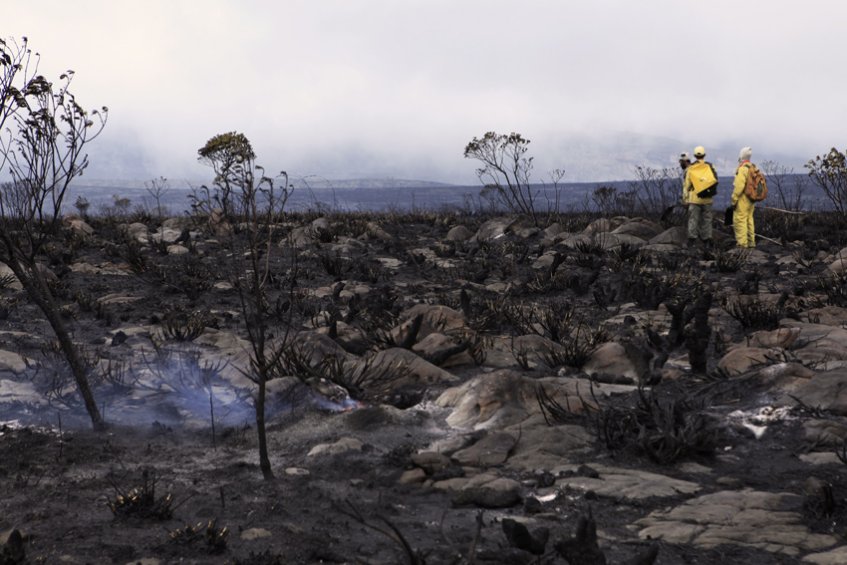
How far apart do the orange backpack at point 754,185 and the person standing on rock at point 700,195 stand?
468mm

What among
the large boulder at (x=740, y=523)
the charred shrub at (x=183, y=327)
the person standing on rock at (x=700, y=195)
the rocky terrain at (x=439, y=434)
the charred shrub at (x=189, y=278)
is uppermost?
the person standing on rock at (x=700, y=195)

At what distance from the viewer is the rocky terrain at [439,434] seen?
11.1ft

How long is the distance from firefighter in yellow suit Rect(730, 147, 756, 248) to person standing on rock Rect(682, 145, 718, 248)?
342mm

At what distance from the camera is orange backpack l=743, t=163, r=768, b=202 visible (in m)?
13.0

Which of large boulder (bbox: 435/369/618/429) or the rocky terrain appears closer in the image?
the rocky terrain

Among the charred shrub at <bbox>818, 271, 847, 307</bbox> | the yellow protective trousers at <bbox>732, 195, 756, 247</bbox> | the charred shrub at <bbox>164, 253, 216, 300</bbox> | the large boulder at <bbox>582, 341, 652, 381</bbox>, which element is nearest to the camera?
the large boulder at <bbox>582, 341, 652, 381</bbox>

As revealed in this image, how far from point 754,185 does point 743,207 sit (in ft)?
1.20

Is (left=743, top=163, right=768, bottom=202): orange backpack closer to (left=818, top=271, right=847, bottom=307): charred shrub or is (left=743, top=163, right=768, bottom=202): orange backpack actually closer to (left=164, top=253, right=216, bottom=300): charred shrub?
(left=818, top=271, right=847, bottom=307): charred shrub

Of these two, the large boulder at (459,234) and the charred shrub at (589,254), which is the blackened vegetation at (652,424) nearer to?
the charred shrub at (589,254)

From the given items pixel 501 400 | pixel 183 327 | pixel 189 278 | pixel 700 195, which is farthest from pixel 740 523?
pixel 700 195

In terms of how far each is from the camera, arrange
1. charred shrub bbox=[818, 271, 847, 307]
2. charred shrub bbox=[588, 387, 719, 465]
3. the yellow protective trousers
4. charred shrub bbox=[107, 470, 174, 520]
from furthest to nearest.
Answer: the yellow protective trousers < charred shrub bbox=[818, 271, 847, 307] < charred shrub bbox=[588, 387, 719, 465] < charred shrub bbox=[107, 470, 174, 520]

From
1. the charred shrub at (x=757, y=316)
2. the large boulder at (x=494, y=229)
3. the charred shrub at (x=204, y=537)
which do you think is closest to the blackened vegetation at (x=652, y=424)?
the charred shrub at (x=204, y=537)

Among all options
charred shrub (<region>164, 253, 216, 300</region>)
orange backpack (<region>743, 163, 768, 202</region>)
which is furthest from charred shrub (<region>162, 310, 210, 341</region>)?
orange backpack (<region>743, 163, 768, 202</region>)

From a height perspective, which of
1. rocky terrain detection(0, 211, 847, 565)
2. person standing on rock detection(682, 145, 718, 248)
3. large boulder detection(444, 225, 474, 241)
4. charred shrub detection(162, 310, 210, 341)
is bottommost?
rocky terrain detection(0, 211, 847, 565)
